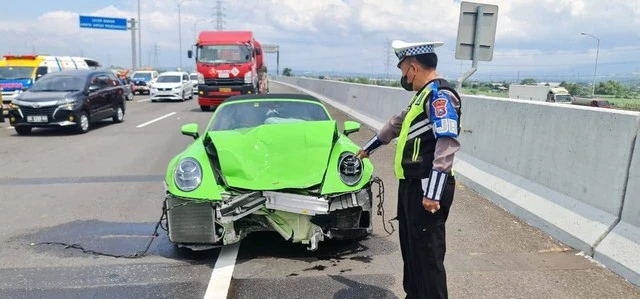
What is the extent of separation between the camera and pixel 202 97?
2073 centimetres

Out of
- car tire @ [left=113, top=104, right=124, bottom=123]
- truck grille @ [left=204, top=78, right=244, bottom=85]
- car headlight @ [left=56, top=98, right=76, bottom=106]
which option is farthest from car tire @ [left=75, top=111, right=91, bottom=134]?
truck grille @ [left=204, top=78, right=244, bottom=85]

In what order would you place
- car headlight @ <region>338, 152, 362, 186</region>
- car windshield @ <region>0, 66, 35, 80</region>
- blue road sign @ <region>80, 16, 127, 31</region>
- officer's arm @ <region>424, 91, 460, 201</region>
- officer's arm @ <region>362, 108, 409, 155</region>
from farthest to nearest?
blue road sign @ <region>80, 16, 127, 31</region> → car windshield @ <region>0, 66, 35, 80</region> → car headlight @ <region>338, 152, 362, 186</region> → officer's arm @ <region>362, 108, 409, 155</region> → officer's arm @ <region>424, 91, 460, 201</region>

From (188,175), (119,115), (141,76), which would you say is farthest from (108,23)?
(188,175)

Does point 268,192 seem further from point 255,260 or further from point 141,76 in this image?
point 141,76

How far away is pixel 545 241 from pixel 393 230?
1.49m

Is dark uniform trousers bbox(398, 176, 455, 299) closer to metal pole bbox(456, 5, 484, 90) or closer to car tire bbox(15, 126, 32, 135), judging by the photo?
metal pole bbox(456, 5, 484, 90)

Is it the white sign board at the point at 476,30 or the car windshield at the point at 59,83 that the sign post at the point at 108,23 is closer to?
the car windshield at the point at 59,83

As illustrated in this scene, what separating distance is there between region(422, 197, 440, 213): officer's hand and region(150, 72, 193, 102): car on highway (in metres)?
26.4

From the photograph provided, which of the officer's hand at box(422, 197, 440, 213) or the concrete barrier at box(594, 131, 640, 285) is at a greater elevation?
the officer's hand at box(422, 197, 440, 213)

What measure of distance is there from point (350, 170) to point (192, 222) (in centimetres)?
146

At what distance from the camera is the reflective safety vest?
9.68ft

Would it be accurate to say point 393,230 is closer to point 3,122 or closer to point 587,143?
point 587,143

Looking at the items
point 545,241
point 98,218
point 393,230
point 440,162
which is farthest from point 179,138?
point 440,162

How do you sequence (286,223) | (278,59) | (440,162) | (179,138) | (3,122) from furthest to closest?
(278,59)
(3,122)
(179,138)
(286,223)
(440,162)
